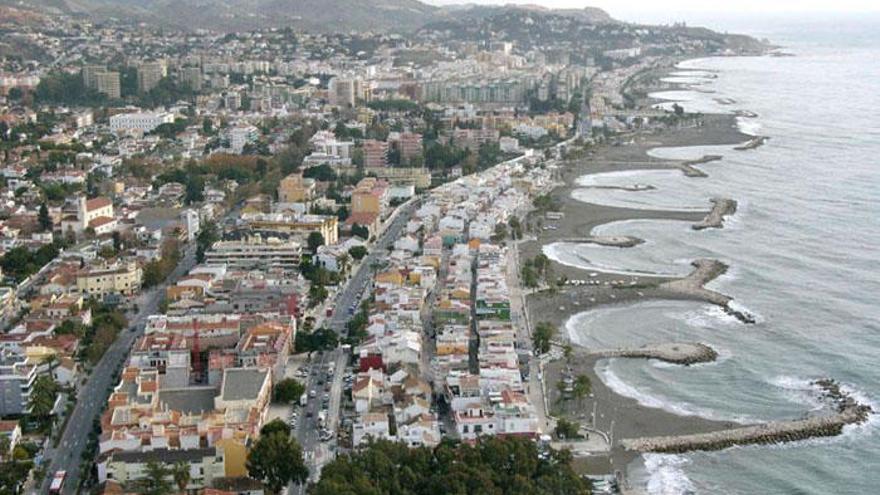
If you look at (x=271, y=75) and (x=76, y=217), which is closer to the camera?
(x=76, y=217)

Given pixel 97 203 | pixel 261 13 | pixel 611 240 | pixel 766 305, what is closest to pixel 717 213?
pixel 611 240

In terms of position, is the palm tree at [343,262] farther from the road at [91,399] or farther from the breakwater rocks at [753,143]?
the breakwater rocks at [753,143]

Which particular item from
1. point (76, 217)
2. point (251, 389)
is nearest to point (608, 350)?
point (251, 389)

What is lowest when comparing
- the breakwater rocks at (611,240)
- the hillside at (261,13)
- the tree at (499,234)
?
the breakwater rocks at (611,240)

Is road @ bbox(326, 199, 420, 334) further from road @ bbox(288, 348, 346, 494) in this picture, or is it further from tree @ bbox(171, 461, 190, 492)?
tree @ bbox(171, 461, 190, 492)

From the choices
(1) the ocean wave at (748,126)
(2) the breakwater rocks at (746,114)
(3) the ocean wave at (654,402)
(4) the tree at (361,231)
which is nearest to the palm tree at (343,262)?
(4) the tree at (361,231)

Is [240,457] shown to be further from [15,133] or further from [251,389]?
[15,133]

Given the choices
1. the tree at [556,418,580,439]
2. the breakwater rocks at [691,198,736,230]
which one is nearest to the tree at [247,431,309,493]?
the tree at [556,418,580,439]
